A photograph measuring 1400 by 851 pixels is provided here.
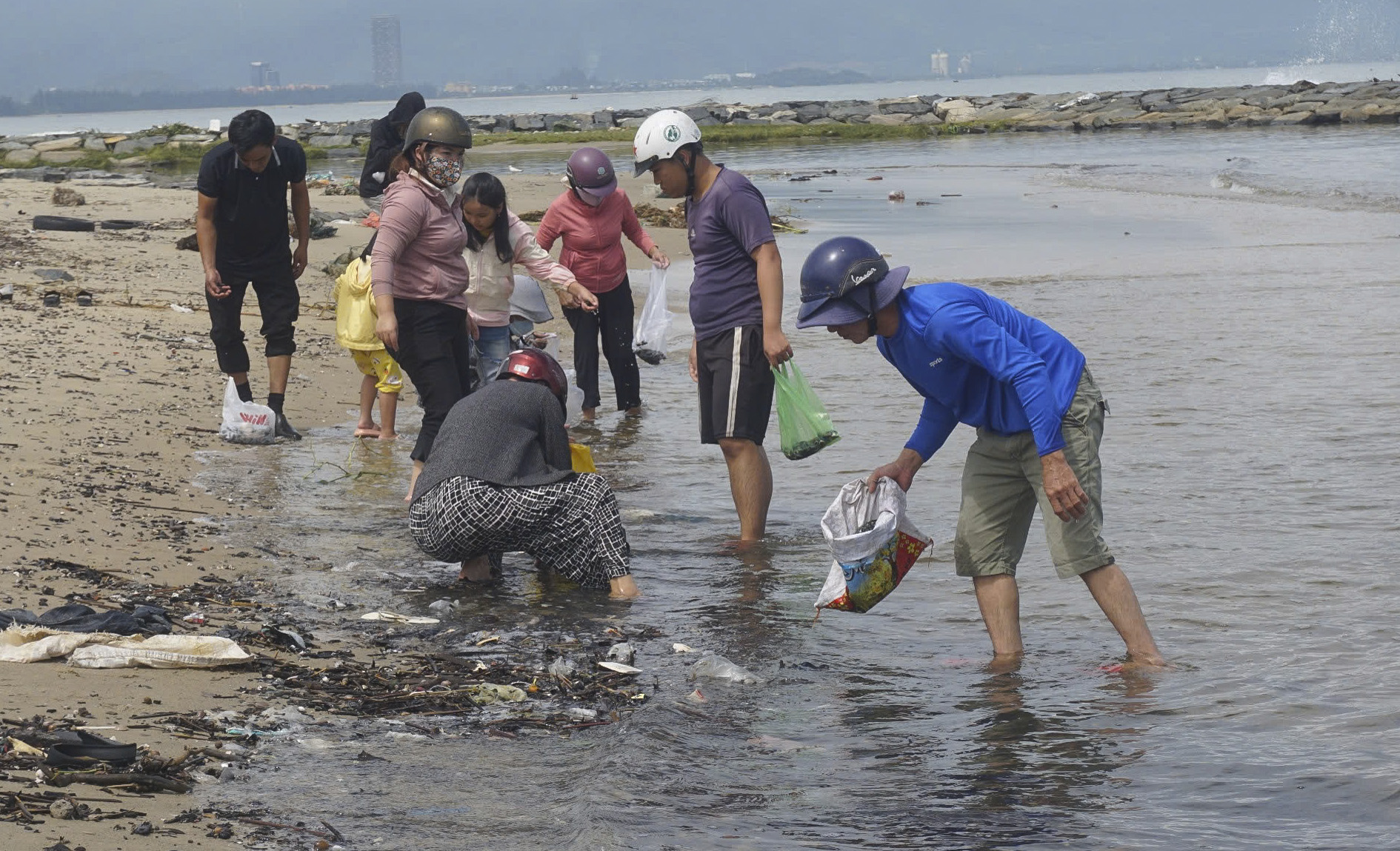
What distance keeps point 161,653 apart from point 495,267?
3.65 m

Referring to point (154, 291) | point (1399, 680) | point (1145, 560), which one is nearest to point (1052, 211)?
point (154, 291)

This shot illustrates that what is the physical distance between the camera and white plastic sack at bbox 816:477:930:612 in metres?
5.30

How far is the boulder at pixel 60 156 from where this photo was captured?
46.8 meters

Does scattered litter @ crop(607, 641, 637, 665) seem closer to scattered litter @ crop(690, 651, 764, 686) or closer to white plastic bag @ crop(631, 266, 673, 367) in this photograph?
scattered litter @ crop(690, 651, 764, 686)

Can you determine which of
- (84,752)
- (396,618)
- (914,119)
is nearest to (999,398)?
(396,618)

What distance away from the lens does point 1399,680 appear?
488cm

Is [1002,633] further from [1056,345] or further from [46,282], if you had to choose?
[46,282]

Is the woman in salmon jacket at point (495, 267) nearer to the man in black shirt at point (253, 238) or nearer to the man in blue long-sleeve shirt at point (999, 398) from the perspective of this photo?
the man in black shirt at point (253, 238)

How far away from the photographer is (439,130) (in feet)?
22.5

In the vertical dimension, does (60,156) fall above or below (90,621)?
above

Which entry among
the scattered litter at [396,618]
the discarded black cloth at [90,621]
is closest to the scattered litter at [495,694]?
the scattered litter at [396,618]

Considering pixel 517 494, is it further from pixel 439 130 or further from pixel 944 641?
pixel 439 130

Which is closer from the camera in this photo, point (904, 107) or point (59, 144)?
point (59, 144)

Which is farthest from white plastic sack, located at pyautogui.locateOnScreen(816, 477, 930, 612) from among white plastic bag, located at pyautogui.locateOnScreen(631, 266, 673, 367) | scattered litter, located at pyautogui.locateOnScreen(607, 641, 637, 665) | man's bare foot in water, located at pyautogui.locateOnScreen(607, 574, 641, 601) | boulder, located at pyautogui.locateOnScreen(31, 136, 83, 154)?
boulder, located at pyautogui.locateOnScreen(31, 136, 83, 154)
